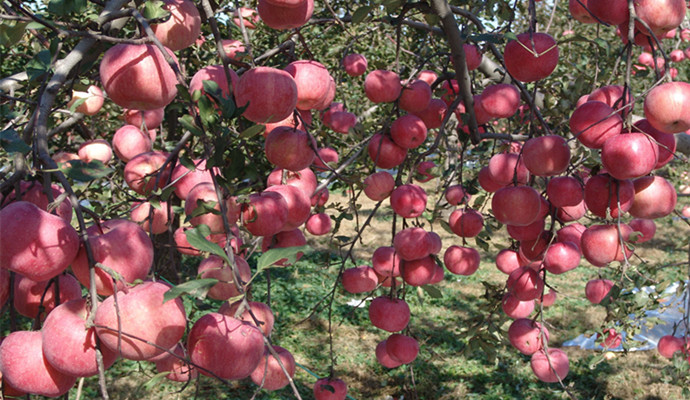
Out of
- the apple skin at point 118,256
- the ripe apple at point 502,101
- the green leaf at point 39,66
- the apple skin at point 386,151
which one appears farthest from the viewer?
the apple skin at point 386,151

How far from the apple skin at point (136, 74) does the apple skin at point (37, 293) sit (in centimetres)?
31

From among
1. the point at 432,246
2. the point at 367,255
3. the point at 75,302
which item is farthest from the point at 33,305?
the point at 367,255

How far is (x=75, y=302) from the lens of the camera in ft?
2.45

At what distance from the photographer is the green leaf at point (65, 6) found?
89 centimetres

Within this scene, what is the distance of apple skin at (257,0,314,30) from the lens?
1.07 meters

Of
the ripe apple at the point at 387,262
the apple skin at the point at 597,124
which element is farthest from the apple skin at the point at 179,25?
the ripe apple at the point at 387,262

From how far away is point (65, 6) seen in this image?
0.90 m

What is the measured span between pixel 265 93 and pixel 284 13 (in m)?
0.21

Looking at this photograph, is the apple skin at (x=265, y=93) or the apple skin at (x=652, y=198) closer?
the apple skin at (x=265, y=93)

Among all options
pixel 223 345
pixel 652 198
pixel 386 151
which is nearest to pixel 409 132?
pixel 386 151

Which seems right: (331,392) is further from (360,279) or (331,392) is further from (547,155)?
(547,155)

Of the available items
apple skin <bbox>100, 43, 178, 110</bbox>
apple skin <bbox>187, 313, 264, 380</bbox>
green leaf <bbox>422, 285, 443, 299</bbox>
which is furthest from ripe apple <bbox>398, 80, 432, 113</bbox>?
apple skin <bbox>187, 313, 264, 380</bbox>

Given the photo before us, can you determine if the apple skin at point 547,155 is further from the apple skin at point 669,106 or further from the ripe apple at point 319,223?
the ripe apple at point 319,223

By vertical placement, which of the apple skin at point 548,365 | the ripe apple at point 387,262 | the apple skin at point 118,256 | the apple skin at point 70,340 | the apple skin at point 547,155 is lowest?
the apple skin at point 548,365
